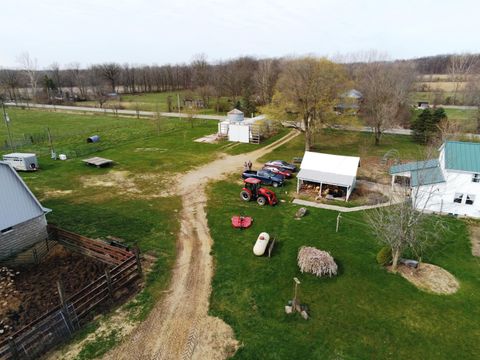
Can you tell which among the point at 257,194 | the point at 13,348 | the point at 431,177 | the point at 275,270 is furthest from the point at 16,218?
the point at 431,177

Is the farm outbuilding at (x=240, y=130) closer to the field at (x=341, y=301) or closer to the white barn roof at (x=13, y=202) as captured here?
the field at (x=341, y=301)

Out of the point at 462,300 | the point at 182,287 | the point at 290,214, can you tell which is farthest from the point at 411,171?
the point at 182,287

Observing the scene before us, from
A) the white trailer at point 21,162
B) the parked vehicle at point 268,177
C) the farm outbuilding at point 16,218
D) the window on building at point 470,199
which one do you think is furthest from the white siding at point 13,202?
the window on building at point 470,199

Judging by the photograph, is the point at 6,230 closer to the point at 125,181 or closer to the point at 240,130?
the point at 125,181

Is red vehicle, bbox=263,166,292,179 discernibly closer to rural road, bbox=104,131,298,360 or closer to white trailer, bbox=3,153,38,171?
rural road, bbox=104,131,298,360

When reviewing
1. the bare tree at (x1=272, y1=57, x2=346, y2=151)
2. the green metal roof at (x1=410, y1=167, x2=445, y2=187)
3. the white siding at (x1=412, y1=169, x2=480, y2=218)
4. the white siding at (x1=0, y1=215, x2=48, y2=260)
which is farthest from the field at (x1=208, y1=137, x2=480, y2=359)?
the bare tree at (x1=272, y1=57, x2=346, y2=151)

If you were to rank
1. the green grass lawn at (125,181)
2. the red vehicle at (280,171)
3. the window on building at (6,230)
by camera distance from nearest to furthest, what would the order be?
the window on building at (6,230) < the green grass lawn at (125,181) < the red vehicle at (280,171)

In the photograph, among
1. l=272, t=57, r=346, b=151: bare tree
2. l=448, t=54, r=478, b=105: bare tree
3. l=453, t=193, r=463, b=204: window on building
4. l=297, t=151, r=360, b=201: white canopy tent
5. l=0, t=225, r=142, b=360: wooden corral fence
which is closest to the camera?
l=0, t=225, r=142, b=360: wooden corral fence
